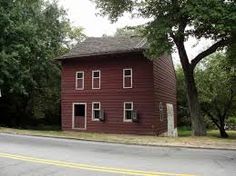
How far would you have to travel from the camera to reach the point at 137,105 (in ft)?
93.4

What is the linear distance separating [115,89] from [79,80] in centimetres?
372

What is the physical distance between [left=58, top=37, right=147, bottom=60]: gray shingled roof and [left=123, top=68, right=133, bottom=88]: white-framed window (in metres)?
1.61

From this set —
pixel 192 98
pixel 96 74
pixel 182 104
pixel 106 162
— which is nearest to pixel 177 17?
pixel 192 98

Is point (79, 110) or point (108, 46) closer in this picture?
point (108, 46)

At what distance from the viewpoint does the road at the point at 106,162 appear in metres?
9.56

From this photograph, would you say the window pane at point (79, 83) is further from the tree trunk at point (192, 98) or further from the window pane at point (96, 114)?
the tree trunk at point (192, 98)

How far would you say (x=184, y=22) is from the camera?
22.3 meters

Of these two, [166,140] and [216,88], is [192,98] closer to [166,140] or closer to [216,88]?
[166,140]

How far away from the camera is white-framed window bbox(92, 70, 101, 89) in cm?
3055

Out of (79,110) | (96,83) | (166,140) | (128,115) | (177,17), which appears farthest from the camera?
(79,110)

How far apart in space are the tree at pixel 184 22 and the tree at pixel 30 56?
33.6 ft

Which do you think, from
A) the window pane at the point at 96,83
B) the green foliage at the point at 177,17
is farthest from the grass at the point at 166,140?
the window pane at the point at 96,83

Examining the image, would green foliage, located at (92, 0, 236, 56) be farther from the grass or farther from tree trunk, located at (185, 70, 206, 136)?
the grass

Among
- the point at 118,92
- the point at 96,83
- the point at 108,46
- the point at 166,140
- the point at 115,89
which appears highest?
the point at 108,46
